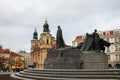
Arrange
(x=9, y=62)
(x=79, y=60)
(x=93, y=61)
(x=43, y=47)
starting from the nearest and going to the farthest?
(x=79, y=60) < (x=93, y=61) < (x=9, y=62) < (x=43, y=47)

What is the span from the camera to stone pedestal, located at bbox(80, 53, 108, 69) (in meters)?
19.6

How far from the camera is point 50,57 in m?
22.9

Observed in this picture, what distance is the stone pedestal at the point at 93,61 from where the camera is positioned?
773 inches

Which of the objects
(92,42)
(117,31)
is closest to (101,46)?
(92,42)

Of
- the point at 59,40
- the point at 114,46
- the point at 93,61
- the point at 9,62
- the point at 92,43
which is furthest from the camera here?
the point at 9,62

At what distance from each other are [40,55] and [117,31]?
46.2 meters

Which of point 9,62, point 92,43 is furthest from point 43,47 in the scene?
point 92,43

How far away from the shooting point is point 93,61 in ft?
64.9

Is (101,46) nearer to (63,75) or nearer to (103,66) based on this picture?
(103,66)

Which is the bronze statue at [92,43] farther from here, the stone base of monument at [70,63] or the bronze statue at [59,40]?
the bronze statue at [59,40]

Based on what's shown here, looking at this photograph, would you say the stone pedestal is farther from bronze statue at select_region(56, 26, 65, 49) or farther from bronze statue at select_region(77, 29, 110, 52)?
bronze statue at select_region(56, 26, 65, 49)

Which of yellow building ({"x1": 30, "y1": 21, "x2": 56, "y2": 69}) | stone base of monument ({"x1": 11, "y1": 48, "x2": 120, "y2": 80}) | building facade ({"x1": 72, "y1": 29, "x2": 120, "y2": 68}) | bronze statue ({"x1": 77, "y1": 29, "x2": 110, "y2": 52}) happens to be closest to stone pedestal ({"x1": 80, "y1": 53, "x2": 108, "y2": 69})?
stone base of monument ({"x1": 11, "y1": 48, "x2": 120, "y2": 80})

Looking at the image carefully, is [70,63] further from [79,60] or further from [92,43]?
[92,43]

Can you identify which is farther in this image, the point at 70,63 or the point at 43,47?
the point at 43,47
